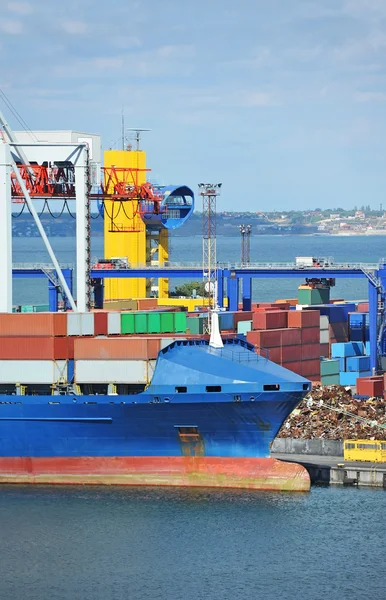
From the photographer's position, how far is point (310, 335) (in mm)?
62688

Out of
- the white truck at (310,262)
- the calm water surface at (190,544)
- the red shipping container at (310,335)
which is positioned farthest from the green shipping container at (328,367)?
the calm water surface at (190,544)

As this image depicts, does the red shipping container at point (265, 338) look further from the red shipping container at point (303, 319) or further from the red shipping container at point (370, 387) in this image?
the red shipping container at point (370, 387)

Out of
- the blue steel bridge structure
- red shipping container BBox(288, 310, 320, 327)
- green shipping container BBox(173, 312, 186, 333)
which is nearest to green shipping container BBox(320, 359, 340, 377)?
the blue steel bridge structure

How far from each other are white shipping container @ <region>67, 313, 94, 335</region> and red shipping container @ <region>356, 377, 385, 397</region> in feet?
54.7

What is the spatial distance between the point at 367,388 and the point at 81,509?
66.2ft

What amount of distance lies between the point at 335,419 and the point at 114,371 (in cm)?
1102

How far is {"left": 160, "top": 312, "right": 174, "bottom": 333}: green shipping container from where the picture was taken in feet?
162

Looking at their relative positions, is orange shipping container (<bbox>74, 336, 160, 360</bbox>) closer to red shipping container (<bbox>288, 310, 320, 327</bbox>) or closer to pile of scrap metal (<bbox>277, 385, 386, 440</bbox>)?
pile of scrap metal (<bbox>277, 385, 386, 440</bbox>)

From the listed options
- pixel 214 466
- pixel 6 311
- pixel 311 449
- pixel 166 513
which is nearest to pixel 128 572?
pixel 166 513

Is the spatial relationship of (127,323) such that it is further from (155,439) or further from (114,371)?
(155,439)

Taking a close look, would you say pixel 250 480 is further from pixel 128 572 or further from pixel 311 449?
pixel 128 572

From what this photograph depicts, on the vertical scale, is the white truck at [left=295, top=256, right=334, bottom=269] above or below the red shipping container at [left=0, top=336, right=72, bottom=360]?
above

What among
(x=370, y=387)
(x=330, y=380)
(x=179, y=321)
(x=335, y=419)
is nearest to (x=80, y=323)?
(x=179, y=321)

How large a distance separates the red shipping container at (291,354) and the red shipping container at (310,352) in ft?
1.42
